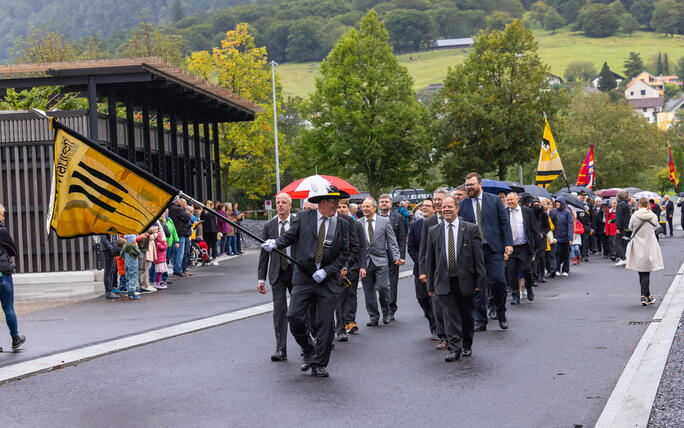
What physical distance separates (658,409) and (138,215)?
4.82 metres

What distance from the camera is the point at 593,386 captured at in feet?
25.1

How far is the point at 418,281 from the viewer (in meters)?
11.7

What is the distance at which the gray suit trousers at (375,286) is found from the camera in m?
12.1

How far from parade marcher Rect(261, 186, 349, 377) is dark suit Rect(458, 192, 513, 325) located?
3.03 meters

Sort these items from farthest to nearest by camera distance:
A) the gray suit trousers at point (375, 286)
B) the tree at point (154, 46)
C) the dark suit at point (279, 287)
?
the tree at point (154, 46) → the gray suit trousers at point (375, 286) → the dark suit at point (279, 287)

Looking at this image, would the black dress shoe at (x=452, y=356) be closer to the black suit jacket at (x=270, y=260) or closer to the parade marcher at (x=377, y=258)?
the black suit jacket at (x=270, y=260)

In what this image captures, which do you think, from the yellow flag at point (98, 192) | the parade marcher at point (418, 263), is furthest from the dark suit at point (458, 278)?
the yellow flag at point (98, 192)

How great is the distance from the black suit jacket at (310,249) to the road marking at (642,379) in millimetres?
2944

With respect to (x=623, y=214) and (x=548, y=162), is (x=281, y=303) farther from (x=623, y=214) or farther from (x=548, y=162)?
(x=548, y=162)

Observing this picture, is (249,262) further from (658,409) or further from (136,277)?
(658,409)

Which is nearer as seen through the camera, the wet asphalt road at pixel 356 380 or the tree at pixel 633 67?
the wet asphalt road at pixel 356 380

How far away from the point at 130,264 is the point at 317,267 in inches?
346

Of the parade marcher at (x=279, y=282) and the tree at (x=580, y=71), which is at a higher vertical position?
the tree at (x=580, y=71)

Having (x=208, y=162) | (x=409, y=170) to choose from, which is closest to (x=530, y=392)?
(x=208, y=162)
